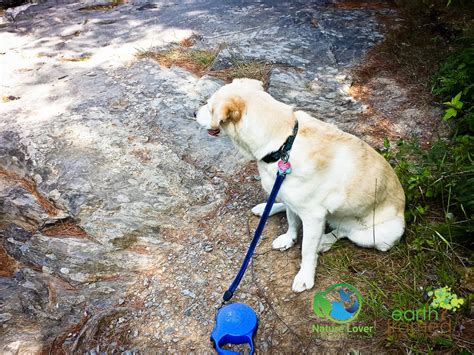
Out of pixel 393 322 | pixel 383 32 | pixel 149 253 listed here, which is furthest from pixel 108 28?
pixel 393 322

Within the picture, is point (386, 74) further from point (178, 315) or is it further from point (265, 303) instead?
point (178, 315)

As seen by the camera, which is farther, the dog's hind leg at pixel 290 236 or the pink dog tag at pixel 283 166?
the dog's hind leg at pixel 290 236

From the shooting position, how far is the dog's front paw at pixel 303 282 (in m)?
3.12

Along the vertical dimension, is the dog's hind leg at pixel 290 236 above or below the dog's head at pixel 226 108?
below

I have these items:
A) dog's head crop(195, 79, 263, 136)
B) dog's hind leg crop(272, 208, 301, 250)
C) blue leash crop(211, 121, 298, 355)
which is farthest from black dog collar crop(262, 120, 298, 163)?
dog's hind leg crop(272, 208, 301, 250)

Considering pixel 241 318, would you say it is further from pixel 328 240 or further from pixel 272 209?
pixel 272 209

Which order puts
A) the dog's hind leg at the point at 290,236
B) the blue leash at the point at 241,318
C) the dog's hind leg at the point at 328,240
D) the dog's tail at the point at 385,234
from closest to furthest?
the blue leash at the point at 241,318
the dog's tail at the point at 385,234
the dog's hind leg at the point at 328,240
the dog's hind leg at the point at 290,236

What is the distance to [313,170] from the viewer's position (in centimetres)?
296

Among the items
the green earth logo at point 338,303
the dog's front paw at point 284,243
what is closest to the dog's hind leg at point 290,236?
the dog's front paw at point 284,243

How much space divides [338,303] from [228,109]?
5.53 ft

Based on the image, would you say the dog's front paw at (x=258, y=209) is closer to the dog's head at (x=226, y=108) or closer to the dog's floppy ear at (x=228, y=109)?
the dog's head at (x=226, y=108)

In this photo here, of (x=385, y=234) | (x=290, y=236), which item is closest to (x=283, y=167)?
(x=290, y=236)

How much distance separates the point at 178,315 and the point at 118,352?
51 centimetres

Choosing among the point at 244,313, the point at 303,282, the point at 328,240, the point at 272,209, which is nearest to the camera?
the point at 244,313
